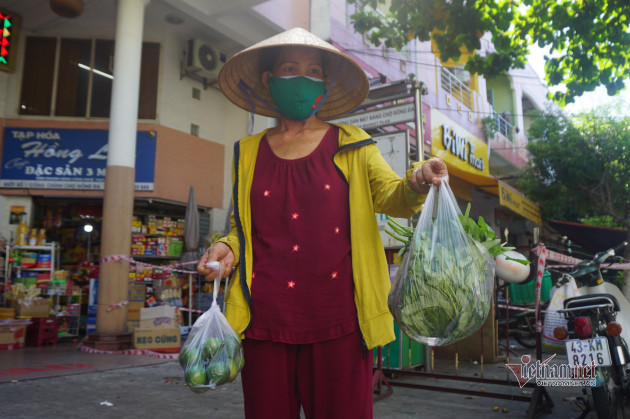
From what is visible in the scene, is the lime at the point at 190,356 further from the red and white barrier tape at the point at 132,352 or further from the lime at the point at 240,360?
the red and white barrier tape at the point at 132,352

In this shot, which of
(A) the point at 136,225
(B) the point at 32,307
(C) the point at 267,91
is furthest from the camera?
(A) the point at 136,225

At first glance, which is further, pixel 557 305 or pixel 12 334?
pixel 12 334

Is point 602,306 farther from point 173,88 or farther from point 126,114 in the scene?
point 173,88

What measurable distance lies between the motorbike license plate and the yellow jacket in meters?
2.38

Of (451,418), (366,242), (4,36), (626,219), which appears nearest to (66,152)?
(4,36)

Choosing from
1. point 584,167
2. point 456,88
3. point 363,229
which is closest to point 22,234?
point 363,229

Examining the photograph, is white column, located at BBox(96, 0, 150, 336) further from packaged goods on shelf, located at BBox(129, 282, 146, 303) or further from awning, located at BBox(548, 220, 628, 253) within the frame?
awning, located at BBox(548, 220, 628, 253)

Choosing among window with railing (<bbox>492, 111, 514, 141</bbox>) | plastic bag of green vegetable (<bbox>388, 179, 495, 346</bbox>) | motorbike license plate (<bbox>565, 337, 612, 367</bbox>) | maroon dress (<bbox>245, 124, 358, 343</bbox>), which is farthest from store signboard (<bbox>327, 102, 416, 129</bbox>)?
window with railing (<bbox>492, 111, 514, 141</bbox>)

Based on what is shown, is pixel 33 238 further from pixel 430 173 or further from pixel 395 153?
pixel 430 173

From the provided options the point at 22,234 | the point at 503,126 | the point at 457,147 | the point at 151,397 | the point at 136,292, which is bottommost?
the point at 151,397

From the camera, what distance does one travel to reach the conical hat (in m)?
2.04

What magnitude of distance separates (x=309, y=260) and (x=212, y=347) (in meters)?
0.46

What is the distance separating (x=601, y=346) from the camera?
345 centimetres

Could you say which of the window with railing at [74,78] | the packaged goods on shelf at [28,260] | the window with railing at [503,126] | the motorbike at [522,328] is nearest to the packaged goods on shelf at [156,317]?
the packaged goods on shelf at [28,260]
